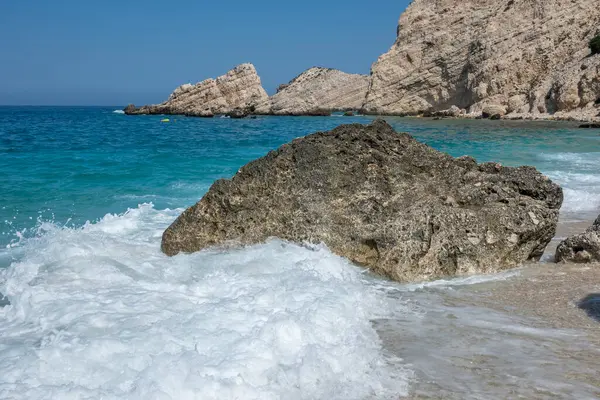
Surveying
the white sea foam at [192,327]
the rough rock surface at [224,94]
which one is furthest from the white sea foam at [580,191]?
the rough rock surface at [224,94]

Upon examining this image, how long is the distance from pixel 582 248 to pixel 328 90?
88005mm

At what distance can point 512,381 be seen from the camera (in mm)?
3455

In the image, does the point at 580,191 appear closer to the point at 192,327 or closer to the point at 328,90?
the point at 192,327

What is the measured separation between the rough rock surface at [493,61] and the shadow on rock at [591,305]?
132 ft

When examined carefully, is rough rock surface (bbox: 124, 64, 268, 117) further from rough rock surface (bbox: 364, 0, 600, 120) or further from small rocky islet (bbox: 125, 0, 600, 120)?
rough rock surface (bbox: 364, 0, 600, 120)

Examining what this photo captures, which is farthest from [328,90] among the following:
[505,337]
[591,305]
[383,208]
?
[505,337]

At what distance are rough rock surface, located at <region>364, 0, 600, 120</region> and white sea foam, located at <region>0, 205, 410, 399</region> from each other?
135 feet

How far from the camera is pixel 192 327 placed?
407 centimetres

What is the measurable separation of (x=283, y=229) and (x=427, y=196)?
1.70m

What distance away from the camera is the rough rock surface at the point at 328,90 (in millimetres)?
87812

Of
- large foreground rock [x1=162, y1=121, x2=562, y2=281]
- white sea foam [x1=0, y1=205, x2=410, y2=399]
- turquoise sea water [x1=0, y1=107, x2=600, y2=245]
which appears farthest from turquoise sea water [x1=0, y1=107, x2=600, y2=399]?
turquoise sea water [x1=0, y1=107, x2=600, y2=245]

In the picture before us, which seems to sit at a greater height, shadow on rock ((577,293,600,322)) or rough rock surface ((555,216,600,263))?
rough rock surface ((555,216,600,263))

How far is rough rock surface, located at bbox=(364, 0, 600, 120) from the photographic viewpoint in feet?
150

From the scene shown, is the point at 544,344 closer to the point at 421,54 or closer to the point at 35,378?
the point at 35,378
